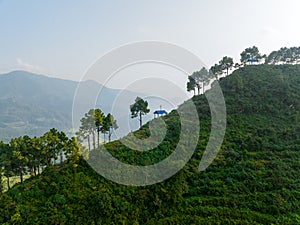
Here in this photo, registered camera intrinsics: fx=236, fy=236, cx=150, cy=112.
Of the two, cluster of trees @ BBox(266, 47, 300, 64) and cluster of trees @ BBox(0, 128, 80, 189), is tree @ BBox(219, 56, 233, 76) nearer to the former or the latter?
cluster of trees @ BBox(266, 47, 300, 64)

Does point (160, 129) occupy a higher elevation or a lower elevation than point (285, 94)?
lower

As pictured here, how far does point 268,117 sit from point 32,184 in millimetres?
28836

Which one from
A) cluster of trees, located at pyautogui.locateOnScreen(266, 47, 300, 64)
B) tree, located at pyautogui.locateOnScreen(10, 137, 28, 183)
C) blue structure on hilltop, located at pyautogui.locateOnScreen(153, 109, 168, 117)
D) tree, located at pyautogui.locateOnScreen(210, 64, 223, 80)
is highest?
cluster of trees, located at pyautogui.locateOnScreen(266, 47, 300, 64)

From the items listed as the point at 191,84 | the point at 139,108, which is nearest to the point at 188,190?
the point at 139,108

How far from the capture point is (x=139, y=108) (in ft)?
102

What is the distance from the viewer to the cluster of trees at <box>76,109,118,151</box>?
25953 mm

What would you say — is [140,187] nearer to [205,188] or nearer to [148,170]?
[148,170]

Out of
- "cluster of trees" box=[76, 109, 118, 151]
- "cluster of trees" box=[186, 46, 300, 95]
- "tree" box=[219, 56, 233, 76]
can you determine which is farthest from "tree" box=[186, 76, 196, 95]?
"cluster of trees" box=[76, 109, 118, 151]

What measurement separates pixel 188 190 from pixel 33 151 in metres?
14.3

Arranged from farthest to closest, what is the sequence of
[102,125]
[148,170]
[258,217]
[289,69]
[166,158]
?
1. [289,69]
2. [102,125]
3. [166,158]
4. [148,170]
5. [258,217]

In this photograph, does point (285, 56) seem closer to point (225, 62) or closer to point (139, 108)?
point (225, 62)

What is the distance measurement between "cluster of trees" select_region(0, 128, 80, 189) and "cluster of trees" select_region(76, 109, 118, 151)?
4.74 meters

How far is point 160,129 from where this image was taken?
28125 mm

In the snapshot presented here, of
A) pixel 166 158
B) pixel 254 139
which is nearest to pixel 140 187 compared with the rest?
pixel 166 158
